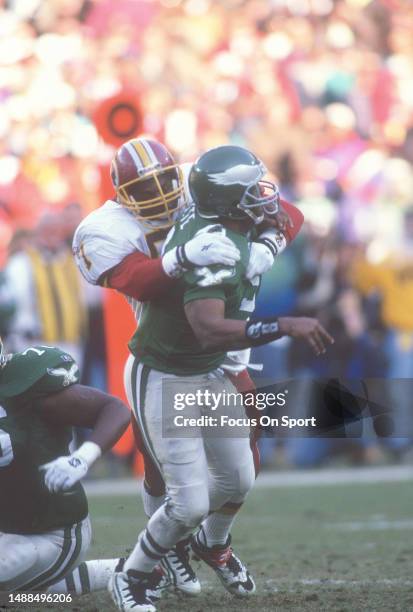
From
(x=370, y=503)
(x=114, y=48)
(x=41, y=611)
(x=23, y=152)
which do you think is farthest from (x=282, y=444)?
(x=41, y=611)

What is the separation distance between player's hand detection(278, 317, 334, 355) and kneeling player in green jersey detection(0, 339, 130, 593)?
1.94 ft

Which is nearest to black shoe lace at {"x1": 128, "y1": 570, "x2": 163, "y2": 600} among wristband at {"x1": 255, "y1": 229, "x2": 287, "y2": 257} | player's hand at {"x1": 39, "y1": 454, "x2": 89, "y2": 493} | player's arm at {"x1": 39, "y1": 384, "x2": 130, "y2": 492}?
player's arm at {"x1": 39, "y1": 384, "x2": 130, "y2": 492}

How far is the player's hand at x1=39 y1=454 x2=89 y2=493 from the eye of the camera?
4.04 m

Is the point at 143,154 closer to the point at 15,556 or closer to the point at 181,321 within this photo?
the point at 181,321

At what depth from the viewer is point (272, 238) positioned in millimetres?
4992

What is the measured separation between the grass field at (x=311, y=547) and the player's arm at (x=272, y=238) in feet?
3.96

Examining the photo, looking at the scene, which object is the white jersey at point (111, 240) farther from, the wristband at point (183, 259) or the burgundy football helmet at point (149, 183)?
the wristband at point (183, 259)

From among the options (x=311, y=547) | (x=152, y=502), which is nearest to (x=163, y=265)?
(x=152, y=502)

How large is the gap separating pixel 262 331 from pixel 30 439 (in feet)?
2.75

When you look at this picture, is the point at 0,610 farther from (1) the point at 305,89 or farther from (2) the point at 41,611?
(1) the point at 305,89

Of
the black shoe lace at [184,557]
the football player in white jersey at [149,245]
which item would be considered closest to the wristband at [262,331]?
the football player in white jersey at [149,245]

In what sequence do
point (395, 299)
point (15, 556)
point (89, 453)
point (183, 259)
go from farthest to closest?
point (395, 299) < point (183, 259) < point (15, 556) < point (89, 453)

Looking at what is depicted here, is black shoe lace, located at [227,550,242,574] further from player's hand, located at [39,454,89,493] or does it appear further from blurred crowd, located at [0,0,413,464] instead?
blurred crowd, located at [0,0,413,464]

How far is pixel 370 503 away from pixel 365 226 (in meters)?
3.26
